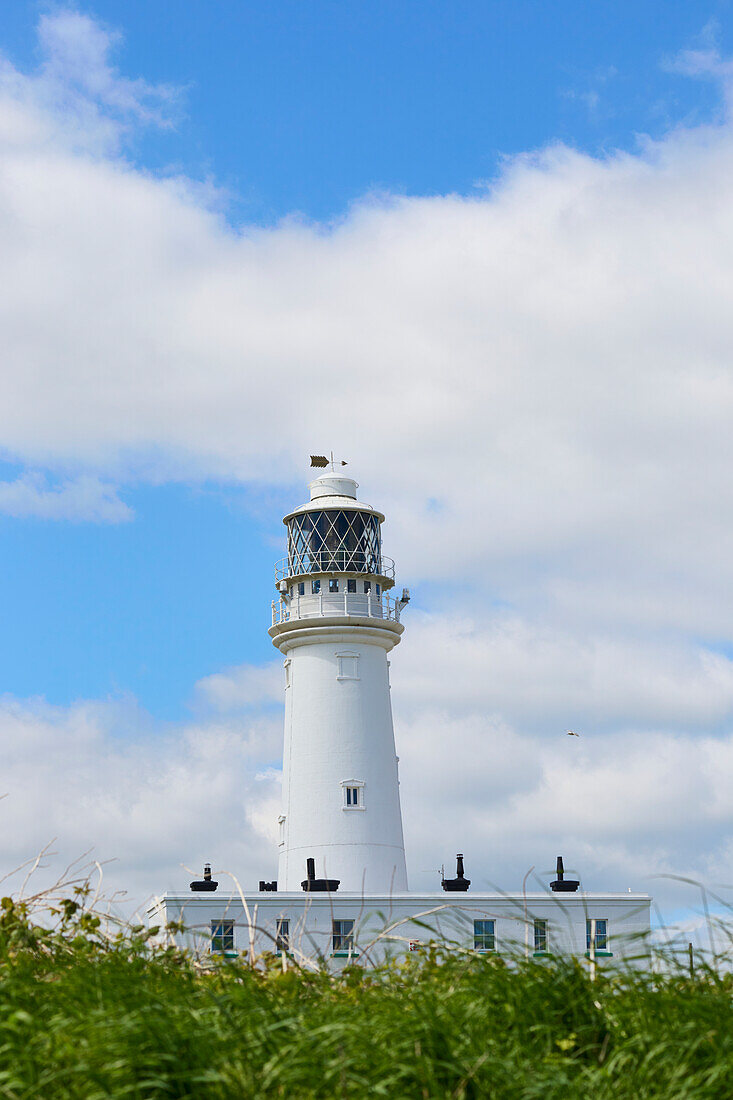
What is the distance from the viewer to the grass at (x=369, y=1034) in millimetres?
5516

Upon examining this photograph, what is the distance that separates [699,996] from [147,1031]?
2.76 m

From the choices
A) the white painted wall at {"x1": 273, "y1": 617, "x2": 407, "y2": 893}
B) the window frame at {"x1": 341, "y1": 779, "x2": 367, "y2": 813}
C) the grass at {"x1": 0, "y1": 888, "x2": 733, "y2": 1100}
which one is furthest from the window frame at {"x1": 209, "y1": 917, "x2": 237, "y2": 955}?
the white painted wall at {"x1": 273, "y1": 617, "x2": 407, "y2": 893}

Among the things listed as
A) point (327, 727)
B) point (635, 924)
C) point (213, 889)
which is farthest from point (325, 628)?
point (635, 924)

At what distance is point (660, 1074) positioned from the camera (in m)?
5.89

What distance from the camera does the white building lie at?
132 feet

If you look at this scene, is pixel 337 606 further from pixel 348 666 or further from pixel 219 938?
pixel 219 938

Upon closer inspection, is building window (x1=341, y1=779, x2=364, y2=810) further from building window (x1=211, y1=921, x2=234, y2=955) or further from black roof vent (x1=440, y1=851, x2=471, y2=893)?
building window (x1=211, y1=921, x2=234, y2=955)

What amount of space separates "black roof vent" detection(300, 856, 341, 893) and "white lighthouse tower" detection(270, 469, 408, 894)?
309mm

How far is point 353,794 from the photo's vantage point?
4172cm

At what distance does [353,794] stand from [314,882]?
10.7 feet

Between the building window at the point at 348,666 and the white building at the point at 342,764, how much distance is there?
4cm

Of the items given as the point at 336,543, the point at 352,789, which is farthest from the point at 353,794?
the point at 336,543

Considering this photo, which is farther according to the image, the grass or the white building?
the white building

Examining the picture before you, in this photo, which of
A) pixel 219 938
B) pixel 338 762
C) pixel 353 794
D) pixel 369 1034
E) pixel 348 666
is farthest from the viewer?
pixel 348 666
